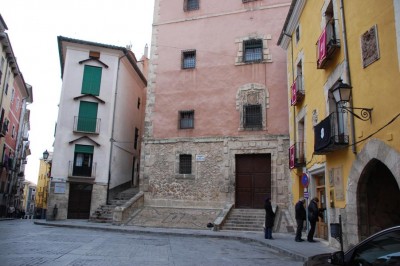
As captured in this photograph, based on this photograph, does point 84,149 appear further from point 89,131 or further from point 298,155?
point 298,155

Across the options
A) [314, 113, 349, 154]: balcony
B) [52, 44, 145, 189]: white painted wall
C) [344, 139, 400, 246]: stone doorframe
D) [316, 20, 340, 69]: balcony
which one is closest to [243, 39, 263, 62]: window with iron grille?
[52, 44, 145, 189]: white painted wall

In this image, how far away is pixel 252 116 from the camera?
19000 millimetres

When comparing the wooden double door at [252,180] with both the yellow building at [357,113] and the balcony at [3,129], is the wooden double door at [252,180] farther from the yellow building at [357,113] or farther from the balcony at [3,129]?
the balcony at [3,129]

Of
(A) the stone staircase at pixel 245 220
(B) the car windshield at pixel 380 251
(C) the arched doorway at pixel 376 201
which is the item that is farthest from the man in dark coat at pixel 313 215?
(B) the car windshield at pixel 380 251

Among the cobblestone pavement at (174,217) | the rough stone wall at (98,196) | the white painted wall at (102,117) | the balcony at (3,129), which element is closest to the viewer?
the cobblestone pavement at (174,217)

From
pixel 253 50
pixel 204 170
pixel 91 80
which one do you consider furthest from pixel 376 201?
pixel 91 80

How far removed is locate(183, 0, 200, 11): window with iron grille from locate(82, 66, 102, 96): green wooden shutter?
677cm

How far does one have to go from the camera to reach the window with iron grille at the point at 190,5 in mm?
21516

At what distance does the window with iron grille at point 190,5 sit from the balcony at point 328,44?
1222 cm

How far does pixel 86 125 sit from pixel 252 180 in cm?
1096

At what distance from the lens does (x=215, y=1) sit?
828 inches

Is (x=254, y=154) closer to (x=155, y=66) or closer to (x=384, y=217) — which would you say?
(x=155, y=66)

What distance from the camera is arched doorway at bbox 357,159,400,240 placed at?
8.70 metres

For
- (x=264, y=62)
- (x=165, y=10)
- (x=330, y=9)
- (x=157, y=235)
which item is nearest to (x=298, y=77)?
(x=330, y=9)
